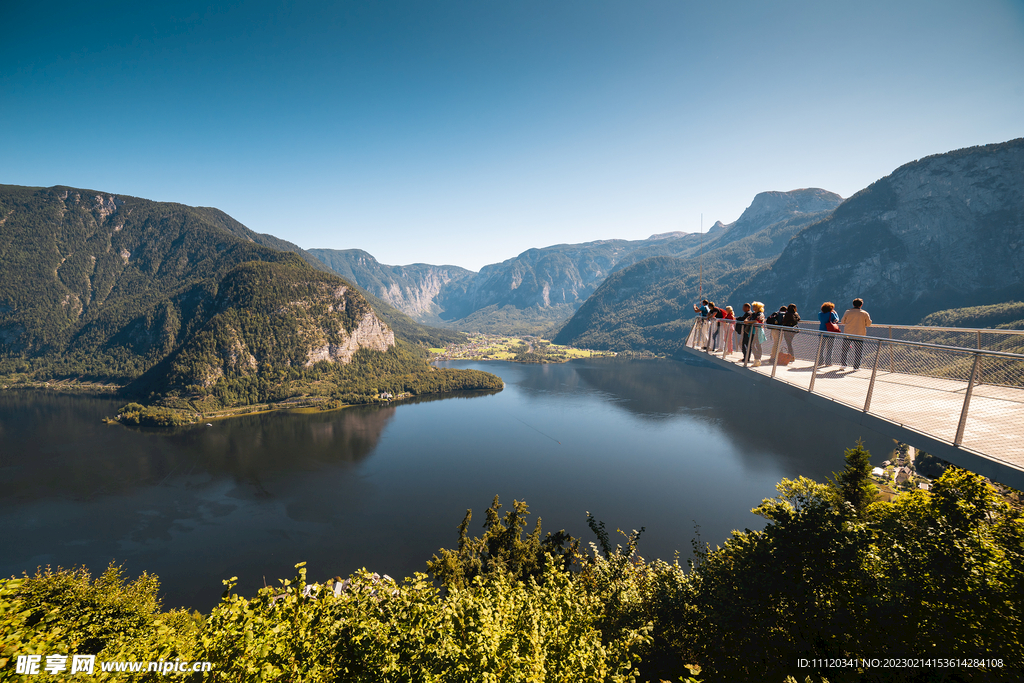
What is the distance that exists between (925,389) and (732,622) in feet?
33.9

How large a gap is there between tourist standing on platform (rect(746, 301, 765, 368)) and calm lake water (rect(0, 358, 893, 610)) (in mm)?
37981

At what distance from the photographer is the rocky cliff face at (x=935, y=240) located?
131 m

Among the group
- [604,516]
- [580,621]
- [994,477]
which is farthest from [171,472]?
[994,477]

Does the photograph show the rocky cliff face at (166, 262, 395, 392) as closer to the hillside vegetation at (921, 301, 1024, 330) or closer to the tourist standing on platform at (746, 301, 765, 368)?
the tourist standing on platform at (746, 301, 765, 368)

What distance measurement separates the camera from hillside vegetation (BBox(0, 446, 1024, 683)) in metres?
9.12

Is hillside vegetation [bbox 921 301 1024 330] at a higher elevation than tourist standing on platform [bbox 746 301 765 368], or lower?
higher

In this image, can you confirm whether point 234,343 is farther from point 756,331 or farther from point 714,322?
point 756,331

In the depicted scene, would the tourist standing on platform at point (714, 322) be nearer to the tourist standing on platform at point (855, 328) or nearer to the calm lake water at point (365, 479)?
the tourist standing on platform at point (855, 328)

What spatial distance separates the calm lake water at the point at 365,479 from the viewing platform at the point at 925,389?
39196 mm

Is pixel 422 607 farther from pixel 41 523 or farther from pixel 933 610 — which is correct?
pixel 41 523

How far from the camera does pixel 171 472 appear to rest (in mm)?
74375

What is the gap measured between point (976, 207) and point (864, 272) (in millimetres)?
36239

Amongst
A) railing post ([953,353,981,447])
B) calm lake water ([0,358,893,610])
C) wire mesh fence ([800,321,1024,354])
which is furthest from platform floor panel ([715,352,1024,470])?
Result: calm lake water ([0,358,893,610])

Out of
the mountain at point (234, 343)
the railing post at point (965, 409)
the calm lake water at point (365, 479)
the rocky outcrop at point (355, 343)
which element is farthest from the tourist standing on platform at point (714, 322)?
the rocky outcrop at point (355, 343)
